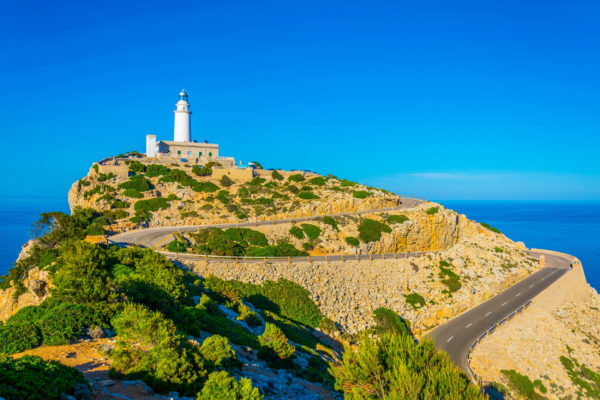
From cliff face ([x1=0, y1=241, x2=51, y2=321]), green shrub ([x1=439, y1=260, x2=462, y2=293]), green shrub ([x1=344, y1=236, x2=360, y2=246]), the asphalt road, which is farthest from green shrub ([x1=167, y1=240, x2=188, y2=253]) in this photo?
green shrub ([x1=439, y1=260, x2=462, y2=293])

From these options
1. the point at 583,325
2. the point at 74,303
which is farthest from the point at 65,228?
the point at 583,325

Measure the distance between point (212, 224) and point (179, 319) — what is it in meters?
28.2

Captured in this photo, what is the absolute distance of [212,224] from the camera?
140 feet

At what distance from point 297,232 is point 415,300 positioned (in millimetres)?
14828

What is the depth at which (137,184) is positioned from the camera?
46125mm

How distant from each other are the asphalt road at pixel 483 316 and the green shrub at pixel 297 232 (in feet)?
56.4

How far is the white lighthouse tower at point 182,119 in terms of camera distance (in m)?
62.8

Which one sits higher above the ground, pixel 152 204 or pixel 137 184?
pixel 137 184

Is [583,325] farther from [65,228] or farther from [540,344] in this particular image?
[65,228]

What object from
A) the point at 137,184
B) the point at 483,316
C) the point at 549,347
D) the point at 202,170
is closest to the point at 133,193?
the point at 137,184

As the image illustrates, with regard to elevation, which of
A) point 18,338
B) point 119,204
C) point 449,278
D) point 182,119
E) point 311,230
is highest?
point 182,119

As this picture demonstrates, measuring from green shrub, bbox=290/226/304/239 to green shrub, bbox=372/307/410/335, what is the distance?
1294cm

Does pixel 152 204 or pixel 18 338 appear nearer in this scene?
pixel 18 338

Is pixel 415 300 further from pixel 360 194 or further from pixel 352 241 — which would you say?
pixel 360 194
